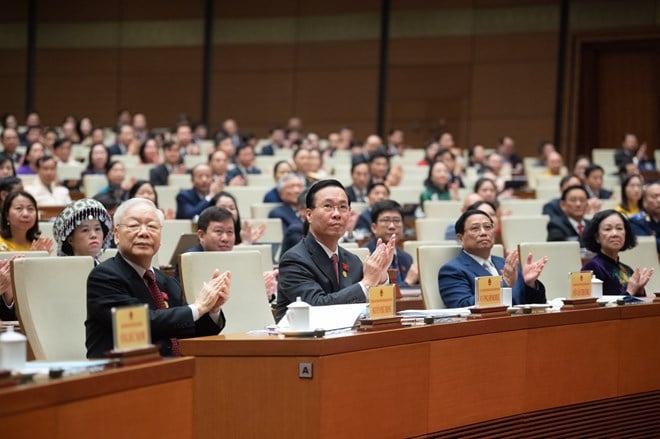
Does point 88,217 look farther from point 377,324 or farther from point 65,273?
point 377,324

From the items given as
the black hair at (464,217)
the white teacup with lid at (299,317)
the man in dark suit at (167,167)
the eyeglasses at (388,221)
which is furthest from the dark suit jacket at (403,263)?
the man in dark suit at (167,167)

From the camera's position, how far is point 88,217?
389 centimetres

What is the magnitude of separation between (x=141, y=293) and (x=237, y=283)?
0.77 meters

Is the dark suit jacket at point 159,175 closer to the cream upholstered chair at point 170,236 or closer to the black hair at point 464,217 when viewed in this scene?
the cream upholstered chair at point 170,236

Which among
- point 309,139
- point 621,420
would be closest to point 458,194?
point 309,139

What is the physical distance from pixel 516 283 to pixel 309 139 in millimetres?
7890

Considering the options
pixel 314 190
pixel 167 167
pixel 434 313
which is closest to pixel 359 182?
pixel 167 167

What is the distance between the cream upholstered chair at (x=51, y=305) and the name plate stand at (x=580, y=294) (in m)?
1.73

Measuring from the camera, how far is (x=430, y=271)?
4516mm

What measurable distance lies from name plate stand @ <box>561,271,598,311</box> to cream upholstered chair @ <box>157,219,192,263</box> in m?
2.80

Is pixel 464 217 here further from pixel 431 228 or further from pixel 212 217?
pixel 431 228

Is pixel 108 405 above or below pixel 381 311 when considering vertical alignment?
below

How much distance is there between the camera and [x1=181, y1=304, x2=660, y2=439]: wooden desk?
2.79 metres

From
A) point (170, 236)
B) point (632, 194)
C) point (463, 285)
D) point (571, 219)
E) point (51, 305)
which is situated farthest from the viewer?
point (632, 194)
